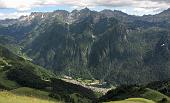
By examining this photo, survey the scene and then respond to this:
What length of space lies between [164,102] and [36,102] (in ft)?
371

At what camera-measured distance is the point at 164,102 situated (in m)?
154

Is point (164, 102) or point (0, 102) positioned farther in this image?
point (164, 102)

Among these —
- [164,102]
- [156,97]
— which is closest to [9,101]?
[164,102]

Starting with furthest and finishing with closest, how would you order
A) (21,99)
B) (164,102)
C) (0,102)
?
(164,102), (21,99), (0,102)

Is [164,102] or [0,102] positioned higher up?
[0,102]

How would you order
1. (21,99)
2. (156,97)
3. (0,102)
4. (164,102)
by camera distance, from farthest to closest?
(156,97) → (164,102) → (21,99) → (0,102)

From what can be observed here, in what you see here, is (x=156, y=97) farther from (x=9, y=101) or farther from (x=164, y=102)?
(x=9, y=101)

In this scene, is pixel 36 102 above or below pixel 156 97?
above

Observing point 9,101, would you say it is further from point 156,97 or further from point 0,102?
point 156,97

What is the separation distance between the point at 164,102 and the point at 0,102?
390 ft

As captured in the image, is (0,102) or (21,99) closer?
(0,102)

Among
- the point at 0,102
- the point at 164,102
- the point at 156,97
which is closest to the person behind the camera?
the point at 0,102

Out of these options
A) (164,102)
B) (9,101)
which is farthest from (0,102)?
(164,102)

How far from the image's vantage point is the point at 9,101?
44.2 m
